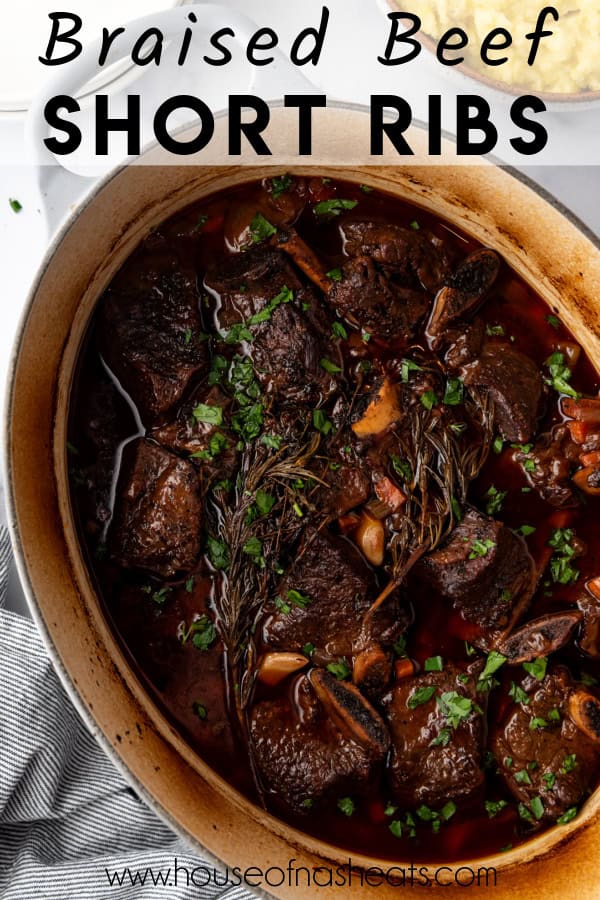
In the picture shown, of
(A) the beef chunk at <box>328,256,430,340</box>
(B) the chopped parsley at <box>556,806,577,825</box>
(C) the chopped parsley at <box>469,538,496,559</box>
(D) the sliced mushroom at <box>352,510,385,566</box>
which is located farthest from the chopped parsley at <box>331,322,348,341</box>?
(B) the chopped parsley at <box>556,806,577,825</box>

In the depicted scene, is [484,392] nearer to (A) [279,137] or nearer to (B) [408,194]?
(B) [408,194]

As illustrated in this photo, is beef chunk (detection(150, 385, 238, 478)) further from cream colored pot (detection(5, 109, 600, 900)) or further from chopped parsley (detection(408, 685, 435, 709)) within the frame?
chopped parsley (detection(408, 685, 435, 709))

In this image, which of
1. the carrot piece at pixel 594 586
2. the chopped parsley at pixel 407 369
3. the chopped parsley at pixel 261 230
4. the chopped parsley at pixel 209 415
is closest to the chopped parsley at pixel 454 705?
the carrot piece at pixel 594 586

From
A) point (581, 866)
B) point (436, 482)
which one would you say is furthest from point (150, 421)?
point (581, 866)

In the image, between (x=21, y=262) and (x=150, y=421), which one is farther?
(x=21, y=262)

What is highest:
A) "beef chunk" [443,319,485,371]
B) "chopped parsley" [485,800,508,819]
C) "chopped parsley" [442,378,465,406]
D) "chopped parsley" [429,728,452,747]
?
"beef chunk" [443,319,485,371]

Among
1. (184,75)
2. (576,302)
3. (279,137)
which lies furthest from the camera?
(184,75)

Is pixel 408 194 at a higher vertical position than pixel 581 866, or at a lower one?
higher

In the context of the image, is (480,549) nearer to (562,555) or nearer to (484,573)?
(484,573)
